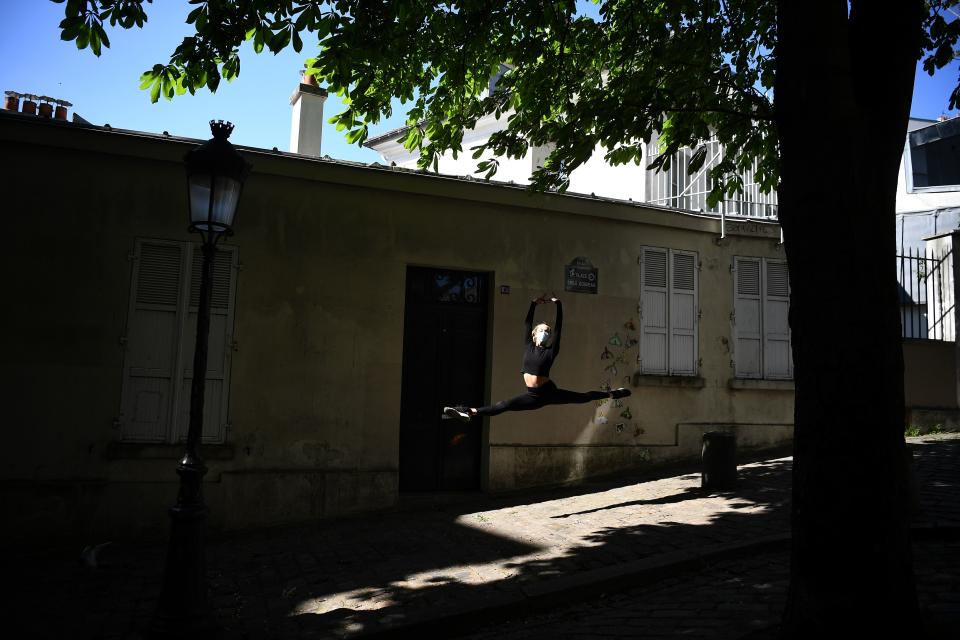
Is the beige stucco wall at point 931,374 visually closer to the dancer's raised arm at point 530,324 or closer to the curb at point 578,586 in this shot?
the curb at point 578,586

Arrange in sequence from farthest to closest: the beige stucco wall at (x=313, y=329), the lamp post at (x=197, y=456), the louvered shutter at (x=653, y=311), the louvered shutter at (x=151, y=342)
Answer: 1. the louvered shutter at (x=653, y=311)
2. the louvered shutter at (x=151, y=342)
3. the beige stucco wall at (x=313, y=329)
4. the lamp post at (x=197, y=456)

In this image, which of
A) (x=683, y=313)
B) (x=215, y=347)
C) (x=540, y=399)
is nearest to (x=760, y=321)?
(x=683, y=313)

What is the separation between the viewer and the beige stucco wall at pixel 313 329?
25.5 ft

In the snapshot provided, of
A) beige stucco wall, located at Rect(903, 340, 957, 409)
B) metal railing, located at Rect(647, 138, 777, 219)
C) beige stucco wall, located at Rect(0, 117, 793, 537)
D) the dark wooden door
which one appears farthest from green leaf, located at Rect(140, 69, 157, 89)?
beige stucco wall, located at Rect(903, 340, 957, 409)

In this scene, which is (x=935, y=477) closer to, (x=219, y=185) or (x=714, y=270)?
(x=714, y=270)

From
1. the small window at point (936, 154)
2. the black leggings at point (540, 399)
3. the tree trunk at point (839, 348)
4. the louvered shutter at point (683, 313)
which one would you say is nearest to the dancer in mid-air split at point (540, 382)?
the black leggings at point (540, 399)

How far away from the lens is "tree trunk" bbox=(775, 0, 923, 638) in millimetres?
3367

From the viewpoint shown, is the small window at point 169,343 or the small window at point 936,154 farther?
the small window at point 936,154

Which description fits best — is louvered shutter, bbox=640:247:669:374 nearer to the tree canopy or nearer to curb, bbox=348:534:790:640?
the tree canopy

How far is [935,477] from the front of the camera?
307 inches

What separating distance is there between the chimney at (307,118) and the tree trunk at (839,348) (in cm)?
914

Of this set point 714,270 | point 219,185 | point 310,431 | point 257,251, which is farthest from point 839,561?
point 714,270

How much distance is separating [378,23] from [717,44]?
360cm

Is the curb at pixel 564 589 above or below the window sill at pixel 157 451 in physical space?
below
